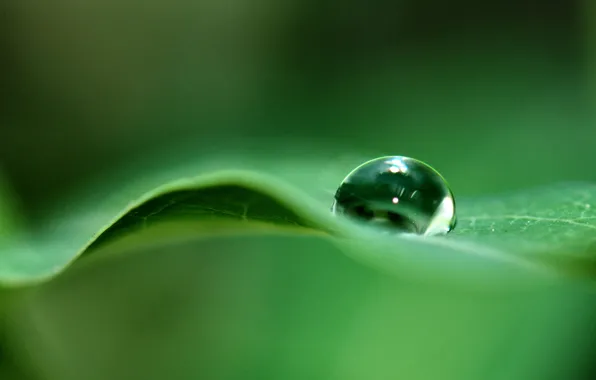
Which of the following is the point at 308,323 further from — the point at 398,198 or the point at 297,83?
the point at 297,83

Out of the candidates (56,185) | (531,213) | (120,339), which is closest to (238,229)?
(531,213)

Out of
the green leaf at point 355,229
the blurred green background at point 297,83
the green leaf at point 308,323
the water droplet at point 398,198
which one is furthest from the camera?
the blurred green background at point 297,83

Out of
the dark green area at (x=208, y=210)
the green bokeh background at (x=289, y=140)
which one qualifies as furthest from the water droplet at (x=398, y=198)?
the green bokeh background at (x=289, y=140)

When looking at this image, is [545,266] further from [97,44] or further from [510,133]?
[97,44]

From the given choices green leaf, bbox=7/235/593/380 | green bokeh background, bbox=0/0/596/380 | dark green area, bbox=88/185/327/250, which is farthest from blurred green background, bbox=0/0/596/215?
dark green area, bbox=88/185/327/250

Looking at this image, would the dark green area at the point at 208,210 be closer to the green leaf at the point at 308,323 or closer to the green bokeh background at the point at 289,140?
the green bokeh background at the point at 289,140

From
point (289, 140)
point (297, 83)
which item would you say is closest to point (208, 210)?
point (289, 140)

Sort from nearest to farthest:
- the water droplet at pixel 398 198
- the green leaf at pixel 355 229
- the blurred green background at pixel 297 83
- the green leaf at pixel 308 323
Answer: the green leaf at pixel 355 229 < the water droplet at pixel 398 198 < the green leaf at pixel 308 323 < the blurred green background at pixel 297 83

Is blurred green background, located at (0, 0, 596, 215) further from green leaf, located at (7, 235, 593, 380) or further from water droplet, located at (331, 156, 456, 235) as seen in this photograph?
water droplet, located at (331, 156, 456, 235)
